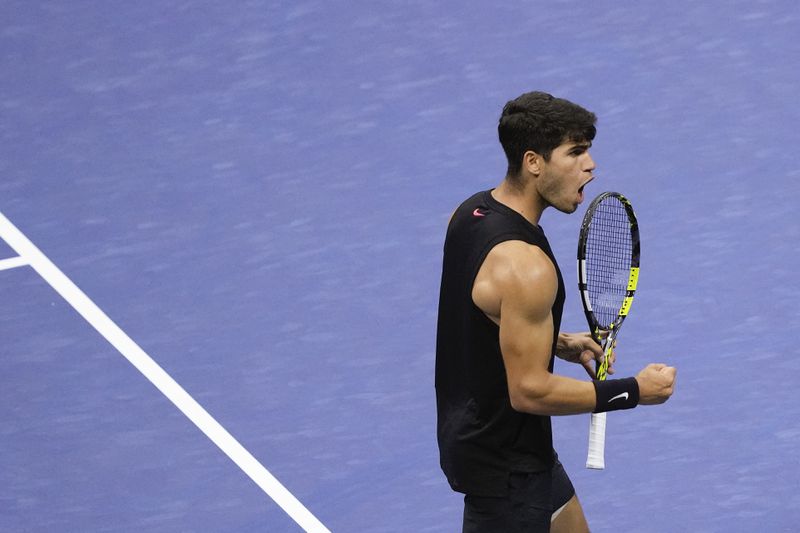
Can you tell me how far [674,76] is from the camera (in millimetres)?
8453

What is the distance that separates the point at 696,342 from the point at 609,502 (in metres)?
1.03

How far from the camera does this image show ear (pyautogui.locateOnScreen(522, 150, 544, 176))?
183 inches

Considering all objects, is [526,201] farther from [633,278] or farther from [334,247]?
[334,247]

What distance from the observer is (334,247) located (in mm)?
7871

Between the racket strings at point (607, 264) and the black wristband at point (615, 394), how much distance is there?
0.54m

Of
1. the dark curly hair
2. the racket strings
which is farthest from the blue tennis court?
the dark curly hair

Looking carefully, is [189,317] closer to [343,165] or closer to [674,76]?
[343,165]

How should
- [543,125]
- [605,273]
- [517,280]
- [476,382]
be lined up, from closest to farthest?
[517,280] < [543,125] < [476,382] < [605,273]

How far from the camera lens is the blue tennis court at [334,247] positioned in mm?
6637

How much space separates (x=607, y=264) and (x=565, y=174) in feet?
3.01

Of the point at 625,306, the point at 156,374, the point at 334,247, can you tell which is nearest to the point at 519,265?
the point at 625,306

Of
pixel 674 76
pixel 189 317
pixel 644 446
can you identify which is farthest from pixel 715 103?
pixel 189 317

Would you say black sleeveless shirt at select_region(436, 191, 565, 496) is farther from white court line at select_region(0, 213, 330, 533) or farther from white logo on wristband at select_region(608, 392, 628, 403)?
white court line at select_region(0, 213, 330, 533)

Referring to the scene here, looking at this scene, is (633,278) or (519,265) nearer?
(519,265)
